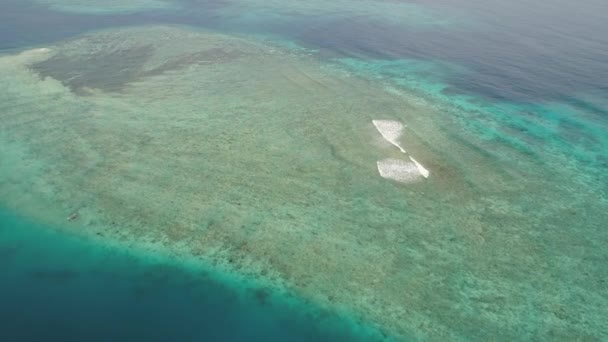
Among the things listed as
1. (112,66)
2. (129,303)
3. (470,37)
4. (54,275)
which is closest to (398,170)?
(129,303)

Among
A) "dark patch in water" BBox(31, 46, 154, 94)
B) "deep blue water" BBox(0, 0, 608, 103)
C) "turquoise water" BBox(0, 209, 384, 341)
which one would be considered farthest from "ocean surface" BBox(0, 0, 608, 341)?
"deep blue water" BBox(0, 0, 608, 103)

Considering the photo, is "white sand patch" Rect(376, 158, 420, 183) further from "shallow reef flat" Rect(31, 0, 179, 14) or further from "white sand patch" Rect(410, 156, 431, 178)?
"shallow reef flat" Rect(31, 0, 179, 14)

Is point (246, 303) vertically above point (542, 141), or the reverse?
point (542, 141)

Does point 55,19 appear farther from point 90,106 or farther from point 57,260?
point 57,260

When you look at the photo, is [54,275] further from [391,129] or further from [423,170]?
[391,129]

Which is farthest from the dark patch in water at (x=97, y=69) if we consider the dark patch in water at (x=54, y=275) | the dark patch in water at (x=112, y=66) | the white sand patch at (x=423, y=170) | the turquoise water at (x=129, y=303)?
the white sand patch at (x=423, y=170)

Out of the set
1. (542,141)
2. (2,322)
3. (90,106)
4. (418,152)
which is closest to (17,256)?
(2,322)

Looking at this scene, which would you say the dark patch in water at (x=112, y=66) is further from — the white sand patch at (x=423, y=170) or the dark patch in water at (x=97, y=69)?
the white sand patch at (x=423, y=170)
